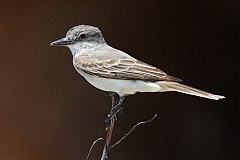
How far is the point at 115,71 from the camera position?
7.91 feet

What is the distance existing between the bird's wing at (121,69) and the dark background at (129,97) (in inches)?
67.7

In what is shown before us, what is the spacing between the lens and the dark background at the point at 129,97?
4223 millimetres

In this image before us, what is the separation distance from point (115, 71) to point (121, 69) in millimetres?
25

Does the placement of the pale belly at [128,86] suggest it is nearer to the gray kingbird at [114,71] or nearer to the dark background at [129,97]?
the gray kingbird at [114,71]

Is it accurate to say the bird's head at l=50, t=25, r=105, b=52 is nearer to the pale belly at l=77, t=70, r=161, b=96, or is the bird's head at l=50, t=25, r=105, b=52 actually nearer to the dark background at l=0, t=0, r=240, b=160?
the pale belly at l=77, t=70, r=161, b=96

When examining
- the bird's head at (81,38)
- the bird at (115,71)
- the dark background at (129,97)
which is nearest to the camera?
the bird at (115,71)

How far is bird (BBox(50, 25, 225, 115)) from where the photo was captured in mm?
2348

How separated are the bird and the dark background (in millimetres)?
1570

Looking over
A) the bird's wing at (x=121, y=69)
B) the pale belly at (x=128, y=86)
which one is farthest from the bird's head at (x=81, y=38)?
the pale belly at (x=128, y=86)

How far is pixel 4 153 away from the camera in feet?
14.0

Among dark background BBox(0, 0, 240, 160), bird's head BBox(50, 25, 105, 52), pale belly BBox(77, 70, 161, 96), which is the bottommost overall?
dark background BBox(0, 0, 240, 160)

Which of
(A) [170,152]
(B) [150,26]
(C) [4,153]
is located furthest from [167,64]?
(C) [4,153]

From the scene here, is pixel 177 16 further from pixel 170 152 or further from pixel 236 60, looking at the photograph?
pixel 170 152

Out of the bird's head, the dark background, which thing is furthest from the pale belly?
the dark background
